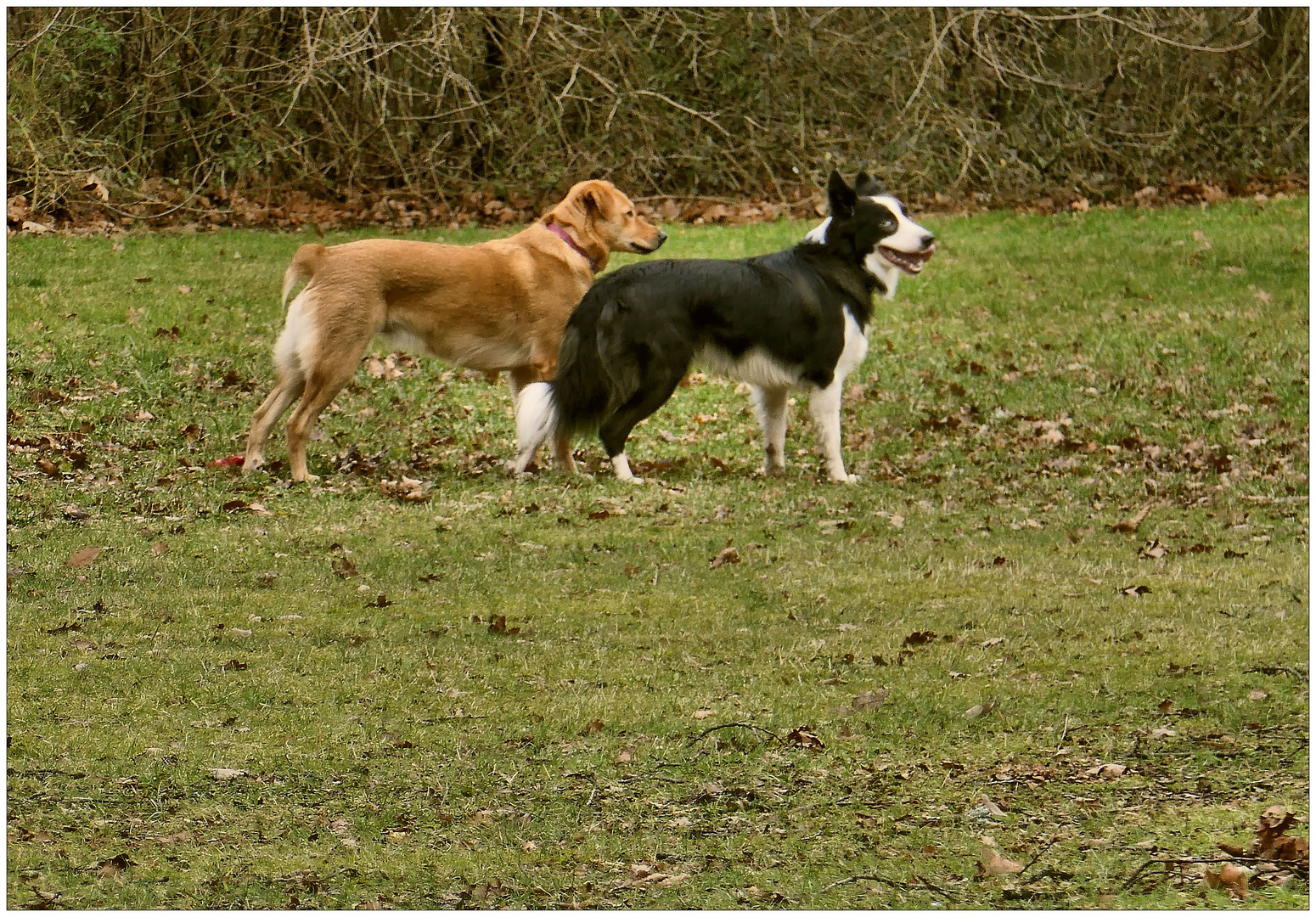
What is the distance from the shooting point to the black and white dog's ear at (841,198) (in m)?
9.89

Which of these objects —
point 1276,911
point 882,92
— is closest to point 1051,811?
point 1276,911

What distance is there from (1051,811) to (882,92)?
16244mm

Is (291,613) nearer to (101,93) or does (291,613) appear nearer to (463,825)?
(463,825)

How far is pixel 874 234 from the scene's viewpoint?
9.98m

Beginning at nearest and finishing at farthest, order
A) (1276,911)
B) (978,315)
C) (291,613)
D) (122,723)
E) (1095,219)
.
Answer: (1276,911), (122,723), (291,613), (978,315), (1095,219)

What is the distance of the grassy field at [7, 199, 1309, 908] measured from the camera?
4.62 metres

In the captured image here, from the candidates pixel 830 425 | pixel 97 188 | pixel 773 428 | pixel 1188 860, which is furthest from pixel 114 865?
pixel 97 188

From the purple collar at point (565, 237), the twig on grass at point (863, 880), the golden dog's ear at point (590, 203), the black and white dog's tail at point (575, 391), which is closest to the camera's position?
the twig on grass at point (863, 880)

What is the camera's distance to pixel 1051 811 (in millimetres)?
4914

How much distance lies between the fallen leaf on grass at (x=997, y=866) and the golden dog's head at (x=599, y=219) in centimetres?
638

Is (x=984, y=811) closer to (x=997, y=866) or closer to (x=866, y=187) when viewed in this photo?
(x=997, y=866)

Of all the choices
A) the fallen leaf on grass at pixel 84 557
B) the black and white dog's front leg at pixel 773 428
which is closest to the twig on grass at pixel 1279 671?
the black and white dog's front leg at pixel 773 428

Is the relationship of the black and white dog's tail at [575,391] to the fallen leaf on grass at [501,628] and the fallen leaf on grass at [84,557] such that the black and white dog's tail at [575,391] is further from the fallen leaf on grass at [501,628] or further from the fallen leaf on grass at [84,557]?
the fallen leaf on grass at [501,628]

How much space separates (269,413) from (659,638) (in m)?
3.86
